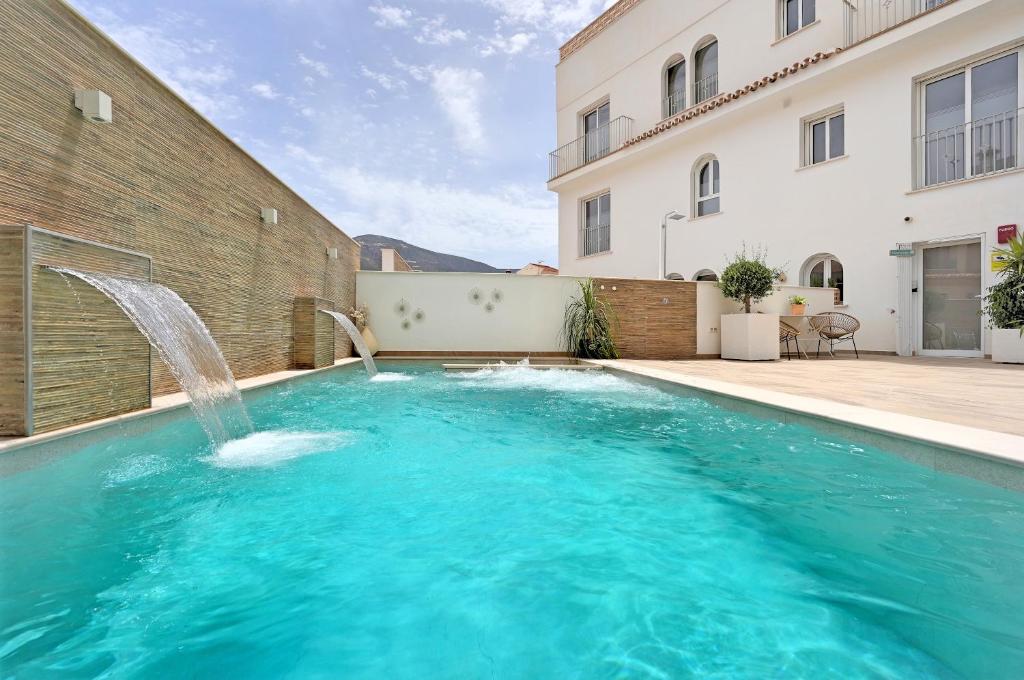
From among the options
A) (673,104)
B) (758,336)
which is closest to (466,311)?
(758,336)

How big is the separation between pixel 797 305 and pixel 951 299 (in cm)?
249

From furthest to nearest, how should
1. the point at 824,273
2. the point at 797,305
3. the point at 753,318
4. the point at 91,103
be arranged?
the point at 824,273, the point at 797,305, the point at 753,318, the point at 91,103

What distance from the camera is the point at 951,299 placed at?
872cm

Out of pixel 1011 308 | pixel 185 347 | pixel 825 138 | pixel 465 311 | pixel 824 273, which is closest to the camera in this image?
pixel 185 347

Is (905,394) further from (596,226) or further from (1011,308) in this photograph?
(596,226)

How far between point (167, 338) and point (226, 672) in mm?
3227

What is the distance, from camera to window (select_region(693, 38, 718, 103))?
13008 millimetres

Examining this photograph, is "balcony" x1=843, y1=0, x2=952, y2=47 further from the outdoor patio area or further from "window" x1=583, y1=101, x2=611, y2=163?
"window" x1=583, y1=101, x2=611, y2=163

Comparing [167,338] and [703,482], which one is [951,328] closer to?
[703,482]

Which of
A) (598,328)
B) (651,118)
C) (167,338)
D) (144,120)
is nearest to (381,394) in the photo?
(167,338)

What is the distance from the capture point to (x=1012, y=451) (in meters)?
2.40

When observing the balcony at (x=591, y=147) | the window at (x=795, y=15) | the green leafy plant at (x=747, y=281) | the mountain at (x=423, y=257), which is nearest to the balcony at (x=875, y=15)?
the window at (x=795, y=15)

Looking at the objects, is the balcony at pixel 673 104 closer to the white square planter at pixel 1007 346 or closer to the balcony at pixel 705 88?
the balcony at pixel 705 88

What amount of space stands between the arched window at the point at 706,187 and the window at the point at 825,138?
213 centimetres
